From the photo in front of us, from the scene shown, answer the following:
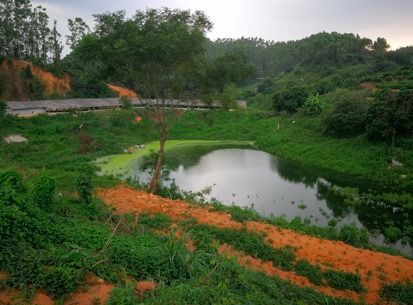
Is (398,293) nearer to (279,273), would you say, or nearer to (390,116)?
(279,273)

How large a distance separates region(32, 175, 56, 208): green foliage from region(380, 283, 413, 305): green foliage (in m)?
9.28

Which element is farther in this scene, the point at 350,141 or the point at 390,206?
the point at 350,141

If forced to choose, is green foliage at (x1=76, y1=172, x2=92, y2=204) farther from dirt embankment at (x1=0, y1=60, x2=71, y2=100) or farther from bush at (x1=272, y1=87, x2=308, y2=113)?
bush at (x1=272, y1=87, x2=308, y2=113)

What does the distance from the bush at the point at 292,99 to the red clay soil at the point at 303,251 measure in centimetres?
3021

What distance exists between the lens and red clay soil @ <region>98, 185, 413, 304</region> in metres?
9.84

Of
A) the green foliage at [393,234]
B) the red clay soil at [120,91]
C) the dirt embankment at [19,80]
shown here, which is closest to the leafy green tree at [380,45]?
the red clay soil at [120,91]

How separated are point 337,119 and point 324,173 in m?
7.00

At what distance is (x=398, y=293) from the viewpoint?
9281 millimetres

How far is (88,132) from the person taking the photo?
109 ft

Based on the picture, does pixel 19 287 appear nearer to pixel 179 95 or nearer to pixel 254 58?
pixel 179 95

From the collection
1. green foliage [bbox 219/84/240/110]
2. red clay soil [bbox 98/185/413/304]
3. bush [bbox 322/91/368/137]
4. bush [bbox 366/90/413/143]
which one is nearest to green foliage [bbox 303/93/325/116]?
bush [bbox 322/91/368/137]

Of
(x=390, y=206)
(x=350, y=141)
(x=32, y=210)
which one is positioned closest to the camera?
(x=32, y=210)

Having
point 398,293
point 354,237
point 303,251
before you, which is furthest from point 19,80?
point 398,293

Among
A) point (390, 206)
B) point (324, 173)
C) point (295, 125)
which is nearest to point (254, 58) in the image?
point (295, 125)
